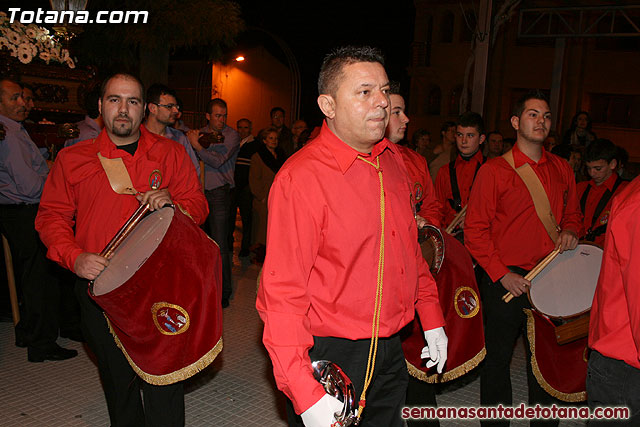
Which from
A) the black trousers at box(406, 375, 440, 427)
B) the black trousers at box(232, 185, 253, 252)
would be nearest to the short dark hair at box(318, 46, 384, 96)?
the black trousers at box(406, 375, 440, 427)

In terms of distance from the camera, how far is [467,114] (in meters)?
5.09

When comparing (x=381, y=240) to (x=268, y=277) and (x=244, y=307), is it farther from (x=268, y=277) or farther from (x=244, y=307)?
(x=244, y=307)

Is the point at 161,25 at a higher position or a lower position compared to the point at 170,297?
higher

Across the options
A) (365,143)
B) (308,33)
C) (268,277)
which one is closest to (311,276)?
(268,277)

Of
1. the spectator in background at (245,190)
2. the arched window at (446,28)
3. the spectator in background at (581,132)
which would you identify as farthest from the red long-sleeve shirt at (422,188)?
the arched window at (446,28)

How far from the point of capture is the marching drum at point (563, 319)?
3.40 m

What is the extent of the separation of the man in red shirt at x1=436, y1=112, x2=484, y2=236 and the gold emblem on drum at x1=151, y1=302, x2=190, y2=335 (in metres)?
2.94

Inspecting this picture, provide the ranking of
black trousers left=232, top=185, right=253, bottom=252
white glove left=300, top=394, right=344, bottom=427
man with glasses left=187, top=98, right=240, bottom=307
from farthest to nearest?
black trousers left=232, top=185, right=253, bottom=252, man with glasses left=187, top=98, right=240, bottom=307, white glove left=300, top=394, right=344, bottom=427

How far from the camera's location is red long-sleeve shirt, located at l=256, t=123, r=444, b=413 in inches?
78.3

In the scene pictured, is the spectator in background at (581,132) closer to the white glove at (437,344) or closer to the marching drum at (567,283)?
the marching drum at (567,283)

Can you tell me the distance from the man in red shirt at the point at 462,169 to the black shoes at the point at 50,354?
3.35 meters

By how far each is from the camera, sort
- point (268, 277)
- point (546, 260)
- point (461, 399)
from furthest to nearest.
→ point (461, 399) < point (546, 260) < point (268, 277)

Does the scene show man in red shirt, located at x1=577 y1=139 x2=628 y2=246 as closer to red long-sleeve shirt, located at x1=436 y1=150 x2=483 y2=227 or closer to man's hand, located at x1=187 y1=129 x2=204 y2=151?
red long-sleeve shirt, located at x1=436 y1=150 x2=483 y2=227

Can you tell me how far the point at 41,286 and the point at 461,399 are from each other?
3.47 meters
